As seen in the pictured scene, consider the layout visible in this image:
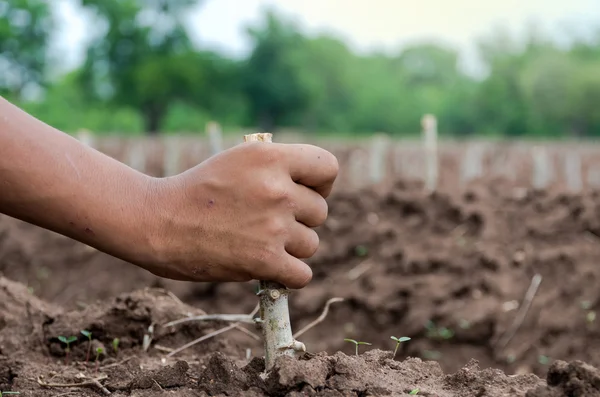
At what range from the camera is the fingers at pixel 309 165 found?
1905mm

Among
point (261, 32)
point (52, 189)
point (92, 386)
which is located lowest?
point (92, 386)

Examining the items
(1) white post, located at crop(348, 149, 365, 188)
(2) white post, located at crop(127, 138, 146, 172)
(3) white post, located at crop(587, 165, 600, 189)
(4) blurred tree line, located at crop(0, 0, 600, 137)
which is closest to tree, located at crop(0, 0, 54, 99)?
(4) blurred tree line, located at crop(0, 0, 600, 137)

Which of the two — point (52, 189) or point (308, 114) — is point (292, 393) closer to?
point (52, 189)

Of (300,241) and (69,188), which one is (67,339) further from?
(300,241)

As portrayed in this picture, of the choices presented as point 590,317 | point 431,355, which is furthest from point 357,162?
point 431,355

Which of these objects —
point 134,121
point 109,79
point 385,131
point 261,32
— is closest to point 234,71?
point 261,32

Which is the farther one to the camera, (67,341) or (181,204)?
(67,341)

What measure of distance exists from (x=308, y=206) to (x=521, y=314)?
14.6 ft

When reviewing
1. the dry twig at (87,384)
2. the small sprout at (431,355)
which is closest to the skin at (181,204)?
the dry twig at (87,384)

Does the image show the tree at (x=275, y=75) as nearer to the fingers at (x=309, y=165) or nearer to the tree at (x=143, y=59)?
the tree at (x=143, y=59)

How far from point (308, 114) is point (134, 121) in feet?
48.8

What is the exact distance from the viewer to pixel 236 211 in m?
1.88

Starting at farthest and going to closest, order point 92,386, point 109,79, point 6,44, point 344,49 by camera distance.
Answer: point 344,49 < point 109,79 < point 6,44 < point 92,386

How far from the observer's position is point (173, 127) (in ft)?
180
